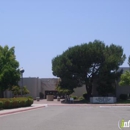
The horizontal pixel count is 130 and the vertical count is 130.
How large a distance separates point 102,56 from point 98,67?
2565 millimetres

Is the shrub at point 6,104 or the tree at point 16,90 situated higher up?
the tree at point 16,90

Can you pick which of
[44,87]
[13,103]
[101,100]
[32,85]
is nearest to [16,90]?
[32,85]

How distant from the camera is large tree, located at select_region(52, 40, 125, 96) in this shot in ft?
203

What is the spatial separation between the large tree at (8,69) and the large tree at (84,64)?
791 cm

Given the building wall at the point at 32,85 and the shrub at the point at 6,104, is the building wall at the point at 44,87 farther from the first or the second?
the shrub at the point at 6,104

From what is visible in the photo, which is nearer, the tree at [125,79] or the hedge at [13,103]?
the hedge at [13,103]

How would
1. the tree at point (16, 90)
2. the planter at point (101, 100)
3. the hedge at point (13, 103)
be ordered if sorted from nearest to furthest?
the hedge at point (13, 103) < the planter at point (101, 100) < the tree at point (16, 90)

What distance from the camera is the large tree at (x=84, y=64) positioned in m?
61.8

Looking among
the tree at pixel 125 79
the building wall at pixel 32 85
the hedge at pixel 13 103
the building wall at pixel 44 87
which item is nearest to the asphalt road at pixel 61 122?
the hedge at pixel 13 103

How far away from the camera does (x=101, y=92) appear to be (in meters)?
63.6

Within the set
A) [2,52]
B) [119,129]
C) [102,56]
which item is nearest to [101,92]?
[102,56]

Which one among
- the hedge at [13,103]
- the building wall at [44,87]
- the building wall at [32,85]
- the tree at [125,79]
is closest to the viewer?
the hedge at [13,103]

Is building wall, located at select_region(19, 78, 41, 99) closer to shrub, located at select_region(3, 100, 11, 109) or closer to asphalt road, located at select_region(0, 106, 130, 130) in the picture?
shrub, located at select_region(3, 100, 11, 109)

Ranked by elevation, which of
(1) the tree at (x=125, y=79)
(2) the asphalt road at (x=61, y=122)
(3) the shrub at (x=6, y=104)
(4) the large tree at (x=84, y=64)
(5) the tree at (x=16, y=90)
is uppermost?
(4) the large tree at (x=84, y=64)
